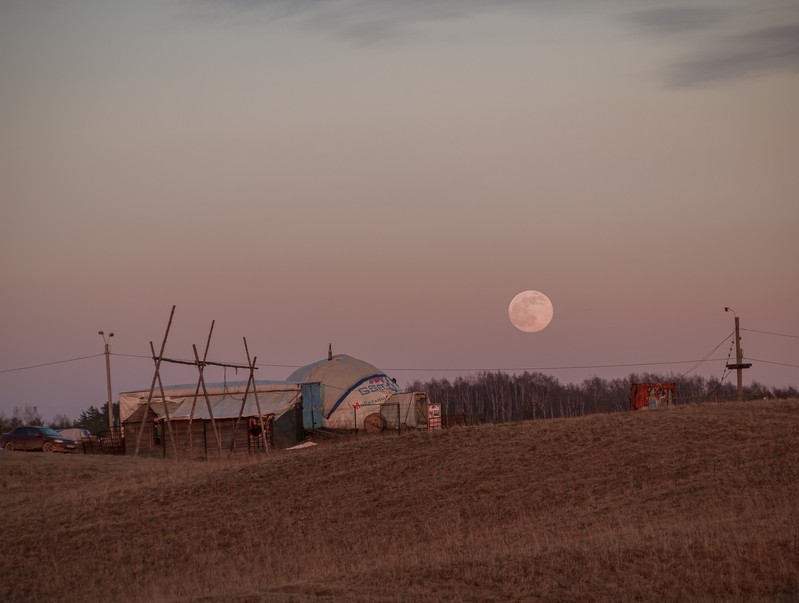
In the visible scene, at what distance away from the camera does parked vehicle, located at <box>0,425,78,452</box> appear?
57.6 m

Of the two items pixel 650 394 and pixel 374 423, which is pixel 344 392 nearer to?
pixel 374 423

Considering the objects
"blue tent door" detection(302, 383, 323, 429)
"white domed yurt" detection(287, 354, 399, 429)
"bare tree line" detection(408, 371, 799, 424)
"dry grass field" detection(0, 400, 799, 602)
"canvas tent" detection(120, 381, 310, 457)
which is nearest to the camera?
"dry grass field" detection(0, 400, 799, 602)

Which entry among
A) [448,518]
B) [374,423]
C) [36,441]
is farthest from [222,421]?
[448,518]

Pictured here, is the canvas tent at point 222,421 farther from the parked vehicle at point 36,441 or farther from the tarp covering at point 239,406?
the parked vehicle at point 36,441

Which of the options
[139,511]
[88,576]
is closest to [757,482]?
[88,576]

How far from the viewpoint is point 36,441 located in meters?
58.0

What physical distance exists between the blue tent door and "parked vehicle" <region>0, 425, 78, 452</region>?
1419 cm

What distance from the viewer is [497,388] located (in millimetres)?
176125

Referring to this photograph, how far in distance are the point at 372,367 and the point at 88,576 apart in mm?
43621

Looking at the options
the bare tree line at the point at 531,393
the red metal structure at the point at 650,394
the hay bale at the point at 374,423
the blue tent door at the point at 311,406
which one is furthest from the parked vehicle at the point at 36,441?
the bare tree line at the point at 531,393

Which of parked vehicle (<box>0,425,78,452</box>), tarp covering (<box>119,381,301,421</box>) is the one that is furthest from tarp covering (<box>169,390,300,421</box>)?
parked vehicle (<box>0,425,78,452</box>)

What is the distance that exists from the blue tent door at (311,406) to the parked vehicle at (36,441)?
1419 centimetres

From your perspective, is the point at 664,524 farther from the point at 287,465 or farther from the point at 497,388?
the point at 497,388

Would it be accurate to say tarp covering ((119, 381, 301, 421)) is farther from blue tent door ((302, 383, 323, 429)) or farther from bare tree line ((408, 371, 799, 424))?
bare tree line ((408, 371, 799, 424))
